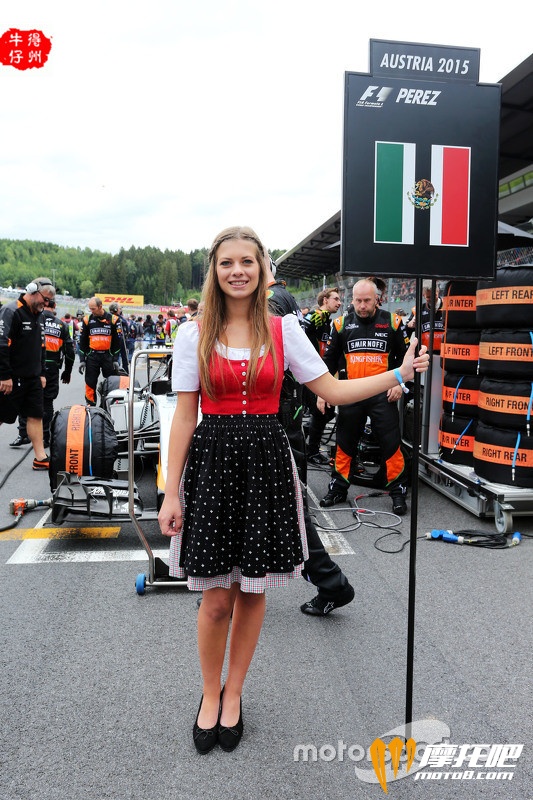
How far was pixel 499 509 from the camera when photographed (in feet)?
15.4

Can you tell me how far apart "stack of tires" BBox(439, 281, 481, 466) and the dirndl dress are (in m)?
3.69

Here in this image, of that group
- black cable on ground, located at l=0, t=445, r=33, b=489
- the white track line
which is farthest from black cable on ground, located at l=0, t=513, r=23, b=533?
black cable on ground, located at l=0, t=445, r=33, b=489

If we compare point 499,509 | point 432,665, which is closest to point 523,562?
point 499,509

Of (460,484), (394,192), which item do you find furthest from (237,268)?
(460,484)

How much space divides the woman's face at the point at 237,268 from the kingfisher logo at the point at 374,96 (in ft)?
2.03

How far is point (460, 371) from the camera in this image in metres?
5.61

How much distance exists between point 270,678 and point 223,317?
5.38 ft

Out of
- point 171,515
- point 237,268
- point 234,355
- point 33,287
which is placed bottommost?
point 171,515

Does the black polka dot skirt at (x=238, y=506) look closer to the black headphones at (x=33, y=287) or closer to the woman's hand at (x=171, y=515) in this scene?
the woman's hand at (x=171, y=515)

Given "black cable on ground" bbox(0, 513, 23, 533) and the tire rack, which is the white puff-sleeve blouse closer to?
the tire rack

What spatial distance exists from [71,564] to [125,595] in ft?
2.20

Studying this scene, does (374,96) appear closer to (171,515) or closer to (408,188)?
(408,188)

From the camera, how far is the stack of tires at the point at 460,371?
549 centimetres

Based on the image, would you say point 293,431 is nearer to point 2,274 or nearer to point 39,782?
point 39,782
